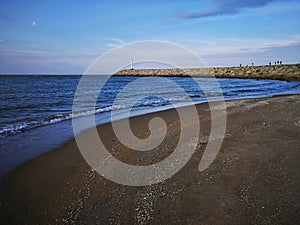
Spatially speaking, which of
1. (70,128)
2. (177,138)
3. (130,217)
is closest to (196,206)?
(130,217)

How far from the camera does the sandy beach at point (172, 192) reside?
9.45 feet

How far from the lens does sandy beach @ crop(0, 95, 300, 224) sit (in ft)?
9.45

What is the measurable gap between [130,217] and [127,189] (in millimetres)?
737

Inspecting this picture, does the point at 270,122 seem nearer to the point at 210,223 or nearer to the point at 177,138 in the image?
the point at 177,138

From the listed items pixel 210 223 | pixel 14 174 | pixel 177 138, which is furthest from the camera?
pixel 177 138

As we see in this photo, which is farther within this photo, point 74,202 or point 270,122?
point 270,122

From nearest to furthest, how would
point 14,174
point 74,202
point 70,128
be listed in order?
point 74,202
point 14,174
point 70,128

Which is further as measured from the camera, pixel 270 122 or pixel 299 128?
pixel 270 122

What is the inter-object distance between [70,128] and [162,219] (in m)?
6.50

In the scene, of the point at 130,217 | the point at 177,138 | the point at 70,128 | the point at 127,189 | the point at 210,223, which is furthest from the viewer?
the point at 70,128

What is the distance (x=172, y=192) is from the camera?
3418 millimetres

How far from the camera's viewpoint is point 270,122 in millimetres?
7500

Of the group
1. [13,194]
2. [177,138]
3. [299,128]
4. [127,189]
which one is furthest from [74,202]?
[299,128]

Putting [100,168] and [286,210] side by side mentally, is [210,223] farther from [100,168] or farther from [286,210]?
[100,168]
